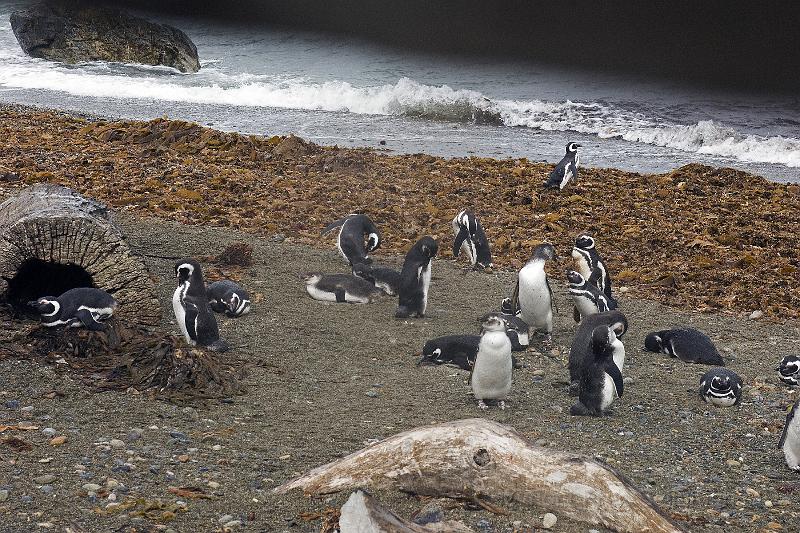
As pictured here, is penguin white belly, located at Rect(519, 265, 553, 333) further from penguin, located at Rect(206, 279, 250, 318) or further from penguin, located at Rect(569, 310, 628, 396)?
penguin, located at Rect(206, 279, 250, 318)

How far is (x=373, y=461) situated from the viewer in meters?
3.69

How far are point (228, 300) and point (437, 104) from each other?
508 inches

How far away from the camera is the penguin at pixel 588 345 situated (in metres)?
5.19

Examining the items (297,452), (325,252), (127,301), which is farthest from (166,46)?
(297,452)

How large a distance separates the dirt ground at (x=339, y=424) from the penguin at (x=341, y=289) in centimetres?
10

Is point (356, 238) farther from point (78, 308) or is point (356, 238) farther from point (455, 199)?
point (78, 308)

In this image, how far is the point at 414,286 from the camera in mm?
6484

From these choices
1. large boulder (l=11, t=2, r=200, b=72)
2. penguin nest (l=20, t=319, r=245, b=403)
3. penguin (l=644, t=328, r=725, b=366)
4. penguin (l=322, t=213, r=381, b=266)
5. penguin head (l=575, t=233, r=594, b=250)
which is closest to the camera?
penguin nest (l=20, t=319, r=245, b=403)

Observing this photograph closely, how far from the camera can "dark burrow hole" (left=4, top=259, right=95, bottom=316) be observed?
18.4 ft

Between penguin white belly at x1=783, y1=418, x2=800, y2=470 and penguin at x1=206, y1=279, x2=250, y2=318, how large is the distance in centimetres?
335

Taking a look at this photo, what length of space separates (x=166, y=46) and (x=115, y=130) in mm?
12291

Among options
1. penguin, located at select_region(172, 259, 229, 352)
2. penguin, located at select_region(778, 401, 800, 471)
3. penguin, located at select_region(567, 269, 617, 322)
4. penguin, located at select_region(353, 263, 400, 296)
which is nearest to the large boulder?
penguin, located at select_region(353, 263, 400, 296)

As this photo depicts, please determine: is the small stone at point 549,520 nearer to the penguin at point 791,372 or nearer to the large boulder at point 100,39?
the penguin at point 791,372

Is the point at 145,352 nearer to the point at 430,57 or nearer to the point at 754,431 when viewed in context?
the point at 754,431
